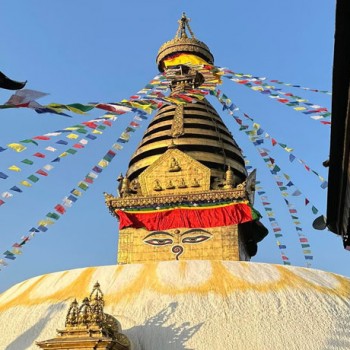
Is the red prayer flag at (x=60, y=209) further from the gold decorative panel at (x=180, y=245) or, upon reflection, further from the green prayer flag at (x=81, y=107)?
the green prayer flag at (x=81, y=107)

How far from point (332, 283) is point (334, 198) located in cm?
546

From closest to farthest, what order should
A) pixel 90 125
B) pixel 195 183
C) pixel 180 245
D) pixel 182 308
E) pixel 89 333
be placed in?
pixel 89 333, pixel 182 308, pixel 90 125, pixel 180 245, pixel 195 183

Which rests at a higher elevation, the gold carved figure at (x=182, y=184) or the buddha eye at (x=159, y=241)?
the gold carved figure at (x=182, y=184)

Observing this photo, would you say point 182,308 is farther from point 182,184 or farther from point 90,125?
point 182,184

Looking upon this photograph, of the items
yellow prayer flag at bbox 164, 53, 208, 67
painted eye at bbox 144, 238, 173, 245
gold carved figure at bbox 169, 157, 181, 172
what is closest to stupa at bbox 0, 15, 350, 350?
painted eye at bbox 144, 238, 173, 245

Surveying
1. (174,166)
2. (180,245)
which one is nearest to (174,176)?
(174,166)

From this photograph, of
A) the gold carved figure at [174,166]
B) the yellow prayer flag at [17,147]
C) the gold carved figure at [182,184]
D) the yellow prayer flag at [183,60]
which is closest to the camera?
the yellow prayer flag at [17,147]

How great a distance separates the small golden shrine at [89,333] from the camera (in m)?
6.52

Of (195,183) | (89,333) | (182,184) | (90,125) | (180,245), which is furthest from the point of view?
(182,184)

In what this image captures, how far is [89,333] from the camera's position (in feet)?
21.8

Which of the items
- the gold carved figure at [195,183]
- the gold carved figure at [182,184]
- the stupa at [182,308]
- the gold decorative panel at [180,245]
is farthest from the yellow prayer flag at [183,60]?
the stupa at [182,308]

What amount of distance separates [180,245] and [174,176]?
7.98 ft

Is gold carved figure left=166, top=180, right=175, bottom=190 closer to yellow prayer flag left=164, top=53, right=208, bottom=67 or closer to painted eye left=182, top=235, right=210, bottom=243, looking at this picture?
painted eye left=182, top=235, right=210, bottom=243

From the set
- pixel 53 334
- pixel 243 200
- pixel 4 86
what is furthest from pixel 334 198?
pixel 243 200
